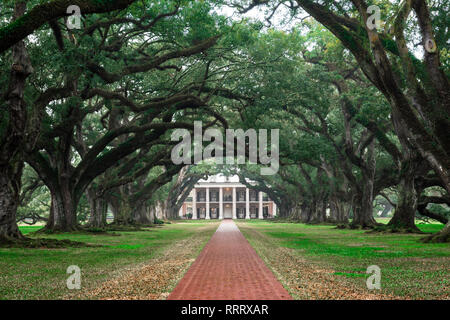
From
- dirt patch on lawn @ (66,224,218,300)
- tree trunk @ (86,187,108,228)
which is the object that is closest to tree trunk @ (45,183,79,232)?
tree trunk @ (86,187,108,228)

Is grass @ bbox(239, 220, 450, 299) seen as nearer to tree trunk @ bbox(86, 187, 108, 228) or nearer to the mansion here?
tree trunk @ bbox(86, 187, 108, 228)

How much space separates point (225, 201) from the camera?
101250 mm

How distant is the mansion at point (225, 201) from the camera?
98938 millimetres

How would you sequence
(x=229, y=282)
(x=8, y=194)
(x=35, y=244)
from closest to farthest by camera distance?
(x=229, y=282)
(x=8, y=194)
(x=35, y=244)

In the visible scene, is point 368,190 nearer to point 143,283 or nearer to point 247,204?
point 143,283

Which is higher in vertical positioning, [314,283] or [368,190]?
[368,190]

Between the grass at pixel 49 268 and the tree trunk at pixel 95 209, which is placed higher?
the tree trunk at pixel 95 209

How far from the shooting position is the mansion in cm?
9894

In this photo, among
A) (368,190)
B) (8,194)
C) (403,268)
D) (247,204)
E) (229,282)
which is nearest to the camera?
(229,282)

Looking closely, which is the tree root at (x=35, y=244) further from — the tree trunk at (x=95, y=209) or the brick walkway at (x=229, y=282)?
the tree trunk at (x=95, y=209)

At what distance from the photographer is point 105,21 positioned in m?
15.4

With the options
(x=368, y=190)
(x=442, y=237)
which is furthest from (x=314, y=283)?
(x=368, y=190)

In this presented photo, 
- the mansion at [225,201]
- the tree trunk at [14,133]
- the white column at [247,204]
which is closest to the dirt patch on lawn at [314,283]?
the tree trunk at [14,133]
